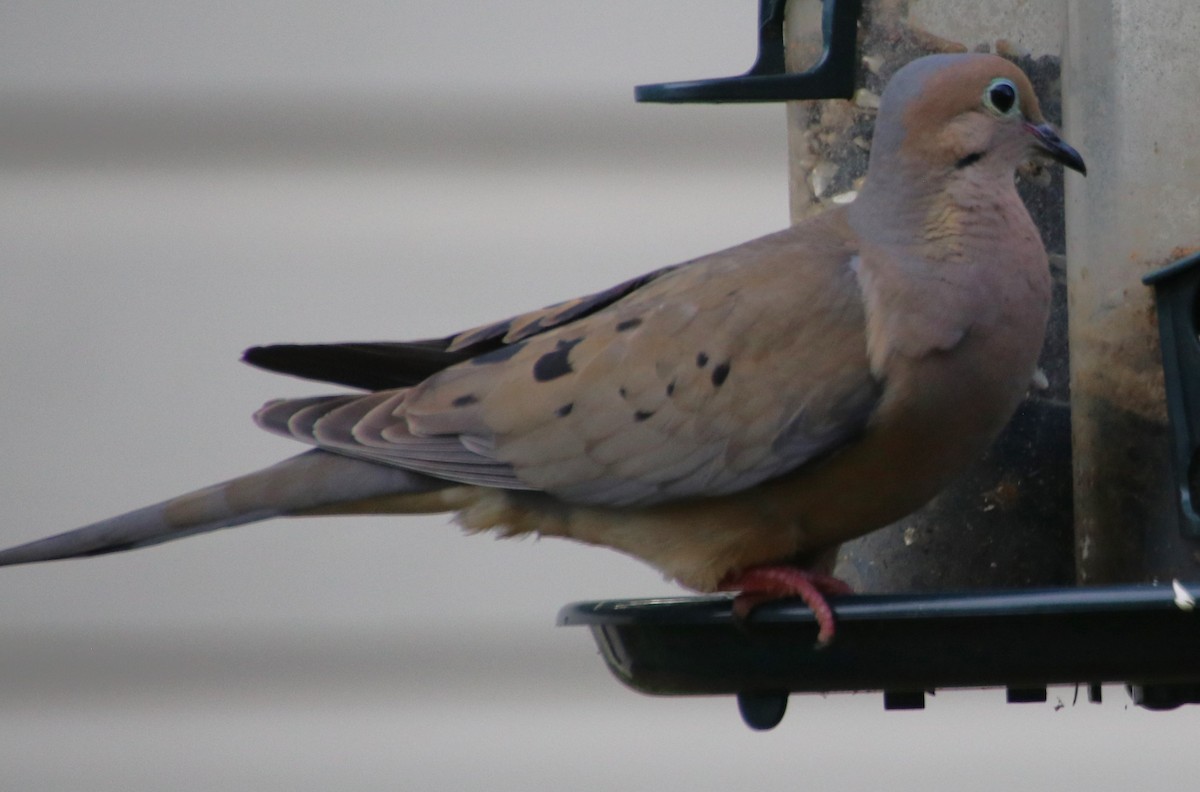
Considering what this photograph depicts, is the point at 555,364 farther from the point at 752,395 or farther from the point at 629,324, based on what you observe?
the point at 752,395

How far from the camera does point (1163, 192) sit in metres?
2.80

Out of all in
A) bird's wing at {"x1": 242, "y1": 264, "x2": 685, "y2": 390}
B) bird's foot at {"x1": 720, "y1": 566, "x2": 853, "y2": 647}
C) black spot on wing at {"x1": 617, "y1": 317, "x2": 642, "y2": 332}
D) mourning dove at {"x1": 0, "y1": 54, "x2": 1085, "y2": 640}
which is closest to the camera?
bird's foot at {"x1": 720, "y1": 566, "x2": 853, "y2": 647}

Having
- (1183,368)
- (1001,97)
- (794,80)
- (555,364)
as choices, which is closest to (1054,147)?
(1001,97)

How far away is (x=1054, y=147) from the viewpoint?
2.66 meters

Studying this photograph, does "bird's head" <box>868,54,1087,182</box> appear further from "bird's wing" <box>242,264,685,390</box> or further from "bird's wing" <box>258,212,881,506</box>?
"bird's wing" <box>242,264,685,390</box>

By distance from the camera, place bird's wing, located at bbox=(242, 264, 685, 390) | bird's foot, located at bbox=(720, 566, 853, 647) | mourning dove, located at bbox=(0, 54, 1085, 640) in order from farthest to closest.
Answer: bird's wing, located at bbox=(242, 264, 685, 390)
mourning dove, located at bbox=(0, 54, 1085, 640)
bird's foot, located at bbox=(720, 566, 853, 647)

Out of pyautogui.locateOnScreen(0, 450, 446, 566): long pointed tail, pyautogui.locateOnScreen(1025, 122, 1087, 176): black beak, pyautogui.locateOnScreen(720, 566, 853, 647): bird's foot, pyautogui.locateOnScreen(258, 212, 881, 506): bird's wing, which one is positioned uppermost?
pyautogui.locateOnScreen(1025, 122, 1087, 176): black beak

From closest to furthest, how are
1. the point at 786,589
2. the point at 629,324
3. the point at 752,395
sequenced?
the point at 786,589, the point at 752,395, the point at 629,324

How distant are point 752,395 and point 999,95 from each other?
0.57 m

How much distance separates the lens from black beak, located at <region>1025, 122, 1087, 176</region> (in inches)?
105

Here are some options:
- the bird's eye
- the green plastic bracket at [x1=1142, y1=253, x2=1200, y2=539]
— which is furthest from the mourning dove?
the green plastic bracket at [x1=1142, y1=253, x2=1200, y2=539]

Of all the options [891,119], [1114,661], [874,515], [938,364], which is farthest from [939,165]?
[1114,661]

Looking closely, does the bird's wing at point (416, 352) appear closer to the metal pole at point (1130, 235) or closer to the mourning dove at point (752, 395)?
the mourning dove at point (752, 395)

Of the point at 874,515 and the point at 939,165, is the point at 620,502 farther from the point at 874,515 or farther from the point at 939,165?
the point at 939,165
